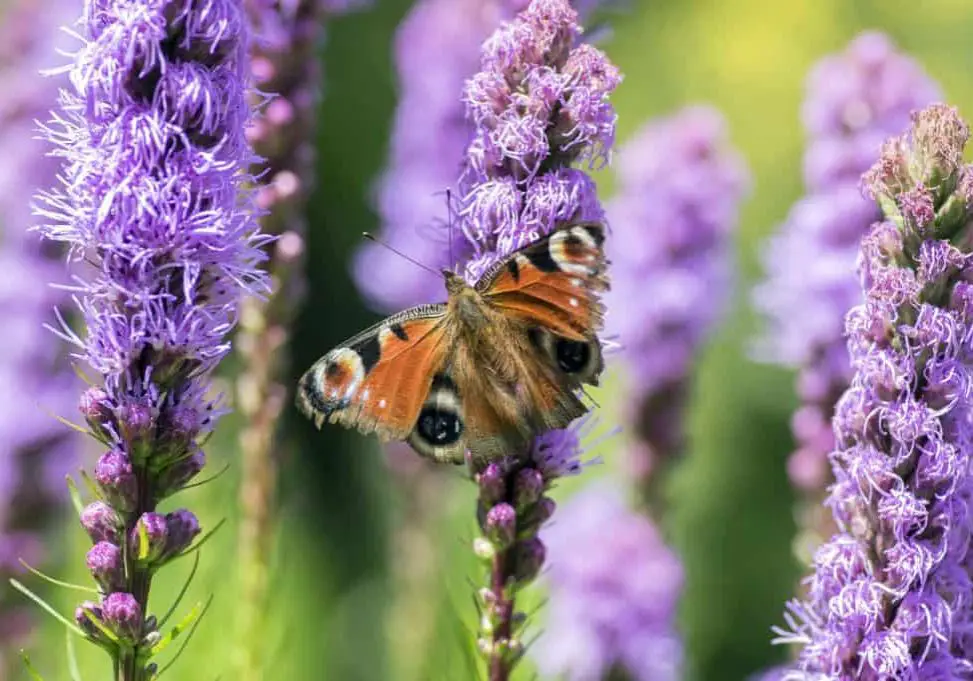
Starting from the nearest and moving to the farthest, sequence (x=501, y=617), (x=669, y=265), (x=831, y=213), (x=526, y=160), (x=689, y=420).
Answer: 1. (x=526, y=160)
2. (x=501, y=617)
3. (x=831, y=213)
4. (x=669, y=265)
5. (x=689, y=420)

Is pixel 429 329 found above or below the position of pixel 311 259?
below

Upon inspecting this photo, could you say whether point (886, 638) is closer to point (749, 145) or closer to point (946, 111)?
point (946, 111)

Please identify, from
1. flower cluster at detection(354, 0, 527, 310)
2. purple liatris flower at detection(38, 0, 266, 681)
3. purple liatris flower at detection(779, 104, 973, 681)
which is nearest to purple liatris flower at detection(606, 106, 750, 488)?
flower cluster at detection(354, 0, 527, 310)

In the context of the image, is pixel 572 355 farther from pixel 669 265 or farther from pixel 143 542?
pixel 669 265

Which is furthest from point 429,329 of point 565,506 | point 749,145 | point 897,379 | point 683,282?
point 749,145

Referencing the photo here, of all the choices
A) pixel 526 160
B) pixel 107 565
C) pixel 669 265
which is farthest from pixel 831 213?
pixel 107 565

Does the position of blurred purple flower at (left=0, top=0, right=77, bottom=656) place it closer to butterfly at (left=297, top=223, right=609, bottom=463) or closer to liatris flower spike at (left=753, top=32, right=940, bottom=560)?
butterfly at (left=297, top=223, right=609, bottom=463)
